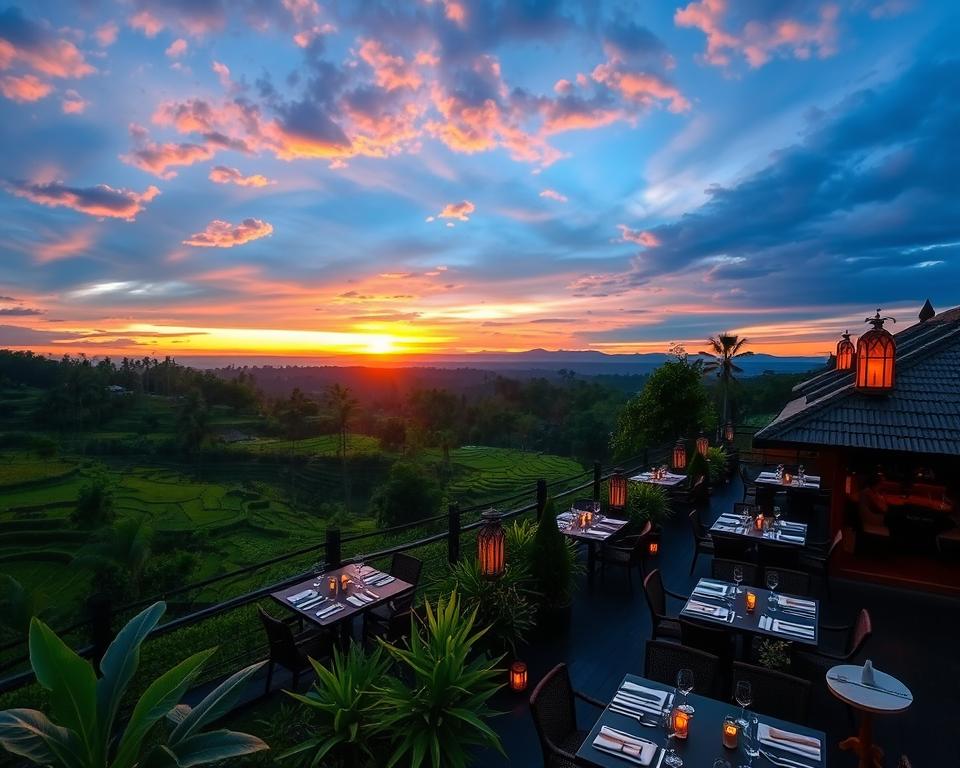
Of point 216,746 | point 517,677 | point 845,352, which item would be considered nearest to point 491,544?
point 517,677

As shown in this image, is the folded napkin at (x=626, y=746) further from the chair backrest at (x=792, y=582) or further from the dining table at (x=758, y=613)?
the chair backrest at (x=792, y=582)

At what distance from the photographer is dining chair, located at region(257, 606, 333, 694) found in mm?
4812

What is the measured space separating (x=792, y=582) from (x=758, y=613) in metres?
1.05

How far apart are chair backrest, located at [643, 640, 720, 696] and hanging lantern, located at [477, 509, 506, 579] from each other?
1.69m

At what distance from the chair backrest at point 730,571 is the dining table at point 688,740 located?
8.82 ft

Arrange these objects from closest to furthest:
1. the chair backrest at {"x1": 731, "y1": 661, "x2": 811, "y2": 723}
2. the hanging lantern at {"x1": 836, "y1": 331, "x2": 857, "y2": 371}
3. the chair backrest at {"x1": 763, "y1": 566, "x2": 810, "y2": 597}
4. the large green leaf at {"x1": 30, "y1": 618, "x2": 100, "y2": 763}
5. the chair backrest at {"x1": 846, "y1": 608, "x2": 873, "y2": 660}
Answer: the large green leaf at {"x1": 30, "y1": 618, "x2": 100, "y2": 763}, the chair backrest at {"x1": 731, "y1": 661, "x2": 811, "y2": 723}, the chair backrest at {"x1": 846, "y1": 608, "x2": 873, "y2": 660}, the chair backrest at {"x1": 763, "y1": 566, "x2": 810, "y2": 597}, the hanging lantern at {"x1": 836, "y1": 331, "x2": 857, "y2": 371}

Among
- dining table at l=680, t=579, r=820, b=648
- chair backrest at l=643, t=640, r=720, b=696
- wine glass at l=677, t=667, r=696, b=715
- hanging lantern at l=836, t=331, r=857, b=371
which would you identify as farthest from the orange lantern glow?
hanging lantern at l=836, t=331, r=857, b=371

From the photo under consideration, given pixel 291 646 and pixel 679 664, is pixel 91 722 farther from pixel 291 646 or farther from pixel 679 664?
pixel 679 664

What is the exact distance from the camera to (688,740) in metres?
3.17

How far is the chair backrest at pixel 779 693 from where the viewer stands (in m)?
3.61

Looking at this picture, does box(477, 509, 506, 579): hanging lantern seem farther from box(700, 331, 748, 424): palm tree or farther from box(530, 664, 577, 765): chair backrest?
box(700, 331, 748, 424): palm tree

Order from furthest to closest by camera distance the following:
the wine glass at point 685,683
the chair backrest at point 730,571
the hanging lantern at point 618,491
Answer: the hanging lantern at point 618,491 → the chair backrest at point 730,571 → the wine glass at point 685,683

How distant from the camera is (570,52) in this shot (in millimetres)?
8375

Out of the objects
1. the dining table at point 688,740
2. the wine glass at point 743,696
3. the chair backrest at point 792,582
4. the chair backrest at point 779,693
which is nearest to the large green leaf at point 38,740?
the dining table at point 688,740
